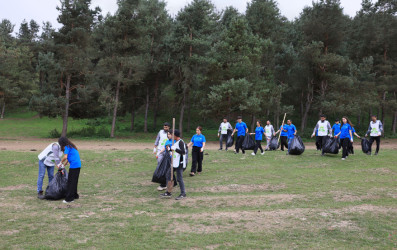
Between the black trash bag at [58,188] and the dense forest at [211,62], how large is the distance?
21595 millimetres

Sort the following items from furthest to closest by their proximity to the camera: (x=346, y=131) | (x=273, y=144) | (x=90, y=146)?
(x=90, y=146)
(x=273, y=144)
(x=346, y=131)

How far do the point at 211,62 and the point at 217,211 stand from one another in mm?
24599

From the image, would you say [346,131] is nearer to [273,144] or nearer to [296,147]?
[296,147]

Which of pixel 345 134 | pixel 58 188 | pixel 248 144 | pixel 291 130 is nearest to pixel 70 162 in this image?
pixel 58 188

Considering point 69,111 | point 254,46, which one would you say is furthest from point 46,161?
point 254,46

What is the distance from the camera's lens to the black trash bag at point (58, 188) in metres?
8.37

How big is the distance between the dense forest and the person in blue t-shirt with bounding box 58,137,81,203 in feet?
71.4

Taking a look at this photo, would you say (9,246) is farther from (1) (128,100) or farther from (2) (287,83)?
(2) (287,83)

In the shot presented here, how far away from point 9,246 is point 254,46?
98.7ft

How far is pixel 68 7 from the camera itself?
29.5 m

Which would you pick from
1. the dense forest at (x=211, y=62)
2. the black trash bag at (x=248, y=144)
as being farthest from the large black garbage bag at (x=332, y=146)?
the dense forest at (x=211, y=62)

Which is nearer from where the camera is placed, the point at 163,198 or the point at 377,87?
the point at 163,198

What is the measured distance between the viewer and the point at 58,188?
8359mm

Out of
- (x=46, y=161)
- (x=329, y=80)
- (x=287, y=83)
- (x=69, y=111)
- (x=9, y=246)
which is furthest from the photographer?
(x=287, y=83)
